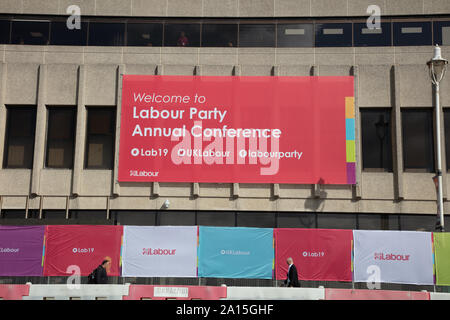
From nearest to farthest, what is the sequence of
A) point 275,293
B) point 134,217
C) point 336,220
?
1. point 275,293
2. point 336,220
3. point 134,217

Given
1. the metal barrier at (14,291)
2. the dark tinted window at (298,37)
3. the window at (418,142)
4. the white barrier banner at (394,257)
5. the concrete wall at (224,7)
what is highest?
the concrete wall at (224,7)

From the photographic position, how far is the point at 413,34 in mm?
20531

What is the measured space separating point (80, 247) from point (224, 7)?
11373 mm

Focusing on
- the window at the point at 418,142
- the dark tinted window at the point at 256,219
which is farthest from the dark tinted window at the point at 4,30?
the window at the point at 418,142

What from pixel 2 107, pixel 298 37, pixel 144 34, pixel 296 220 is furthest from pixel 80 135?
pixel 298 37

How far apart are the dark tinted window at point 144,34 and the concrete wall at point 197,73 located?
13.0 inches

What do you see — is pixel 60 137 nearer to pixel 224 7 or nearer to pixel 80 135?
pixel 80 135

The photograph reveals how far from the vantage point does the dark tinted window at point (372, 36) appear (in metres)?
20.6

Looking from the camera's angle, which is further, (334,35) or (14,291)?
(334,35)

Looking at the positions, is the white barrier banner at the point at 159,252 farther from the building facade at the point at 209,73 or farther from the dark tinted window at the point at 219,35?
the dark tinted window at the point at 219,35

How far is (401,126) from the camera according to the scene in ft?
65.3

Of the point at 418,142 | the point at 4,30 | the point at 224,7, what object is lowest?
the point at 418,142

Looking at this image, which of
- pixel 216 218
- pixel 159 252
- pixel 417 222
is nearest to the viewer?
pixel 159 252
